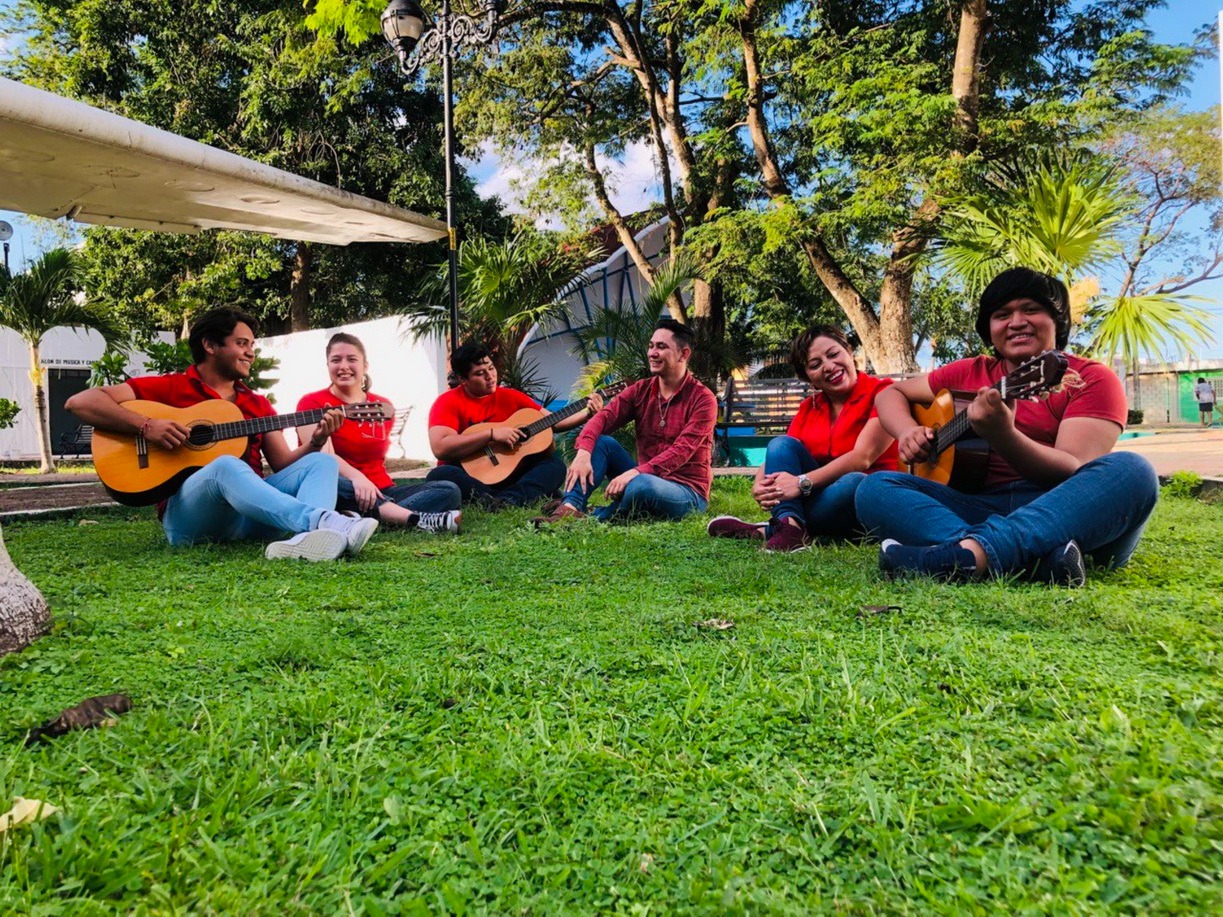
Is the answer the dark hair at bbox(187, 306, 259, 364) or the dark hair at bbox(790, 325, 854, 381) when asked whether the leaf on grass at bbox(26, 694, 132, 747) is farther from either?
the dark hair at bbox(790, 325, 854, 381)

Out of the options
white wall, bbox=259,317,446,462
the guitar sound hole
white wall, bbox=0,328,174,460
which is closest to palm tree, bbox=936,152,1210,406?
the guitar sound hole

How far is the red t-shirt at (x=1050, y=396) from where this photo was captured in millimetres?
2906

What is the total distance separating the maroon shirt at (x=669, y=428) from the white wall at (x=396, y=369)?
907 centimetres

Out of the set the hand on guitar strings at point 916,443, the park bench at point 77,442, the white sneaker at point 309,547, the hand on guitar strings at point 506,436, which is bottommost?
the park bench at point 77,442

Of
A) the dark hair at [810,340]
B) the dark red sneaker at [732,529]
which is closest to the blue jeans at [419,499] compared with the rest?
the dark red sneaker at [732,529]

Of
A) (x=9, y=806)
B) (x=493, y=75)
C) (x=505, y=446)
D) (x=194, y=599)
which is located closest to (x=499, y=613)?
(x=194, y=599)

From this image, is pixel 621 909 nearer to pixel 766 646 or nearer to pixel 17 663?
pixel 766 646

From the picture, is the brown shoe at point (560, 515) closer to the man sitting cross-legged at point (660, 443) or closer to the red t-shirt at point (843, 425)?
the man sitting cross-legged at point (660, 443)

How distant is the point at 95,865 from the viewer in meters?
1.12

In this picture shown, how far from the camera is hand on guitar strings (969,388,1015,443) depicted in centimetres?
268

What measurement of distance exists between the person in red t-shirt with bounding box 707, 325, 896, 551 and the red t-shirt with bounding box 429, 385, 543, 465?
2367 mm

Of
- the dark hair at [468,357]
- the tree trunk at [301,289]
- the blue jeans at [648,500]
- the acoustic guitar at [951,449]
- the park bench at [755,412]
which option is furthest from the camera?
the tree trunk at [301,289]

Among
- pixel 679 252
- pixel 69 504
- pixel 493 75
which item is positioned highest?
pixel 493 75

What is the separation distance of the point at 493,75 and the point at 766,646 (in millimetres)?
16618
